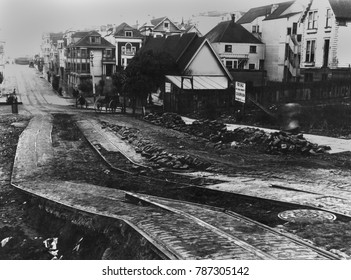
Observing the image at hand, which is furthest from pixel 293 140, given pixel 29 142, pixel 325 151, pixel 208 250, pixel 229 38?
pixel 229 38

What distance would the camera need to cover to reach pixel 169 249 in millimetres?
6215

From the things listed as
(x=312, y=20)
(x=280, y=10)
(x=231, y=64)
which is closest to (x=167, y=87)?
(x=231, y=64)

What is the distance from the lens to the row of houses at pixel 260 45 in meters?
25.8

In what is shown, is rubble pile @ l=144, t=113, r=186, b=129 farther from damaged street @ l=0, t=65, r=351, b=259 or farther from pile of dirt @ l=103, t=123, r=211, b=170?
pile of dirt @ l=103, t=123, r=211, b=170

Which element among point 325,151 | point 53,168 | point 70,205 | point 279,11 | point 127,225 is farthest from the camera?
point 279,11

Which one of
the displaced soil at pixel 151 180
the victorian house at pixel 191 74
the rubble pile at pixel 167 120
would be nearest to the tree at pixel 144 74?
the victorian house at pixel 191 74

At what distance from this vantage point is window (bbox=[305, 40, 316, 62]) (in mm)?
29844

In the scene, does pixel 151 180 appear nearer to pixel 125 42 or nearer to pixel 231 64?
Answer: pixel 231 64

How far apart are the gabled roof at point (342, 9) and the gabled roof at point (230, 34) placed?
221 inches

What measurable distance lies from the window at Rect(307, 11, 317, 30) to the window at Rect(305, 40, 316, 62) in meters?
1.28

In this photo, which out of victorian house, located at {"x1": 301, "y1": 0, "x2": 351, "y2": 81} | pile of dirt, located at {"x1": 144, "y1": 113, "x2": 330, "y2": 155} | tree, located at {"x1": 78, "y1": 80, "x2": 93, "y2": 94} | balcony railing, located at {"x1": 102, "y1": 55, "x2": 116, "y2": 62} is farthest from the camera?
balcony railing, located at {"x1": 102, "y1": 55, "x2": 116, "y2": 62}

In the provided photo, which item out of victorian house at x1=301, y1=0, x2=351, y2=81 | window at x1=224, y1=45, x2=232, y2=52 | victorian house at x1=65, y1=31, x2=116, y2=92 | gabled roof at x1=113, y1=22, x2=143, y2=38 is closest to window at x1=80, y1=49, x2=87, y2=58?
victorian house at x1=65, y1=31, x2=116, y2=92

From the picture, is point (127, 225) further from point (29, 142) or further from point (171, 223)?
point (29, 142)

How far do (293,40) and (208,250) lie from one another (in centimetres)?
2457
